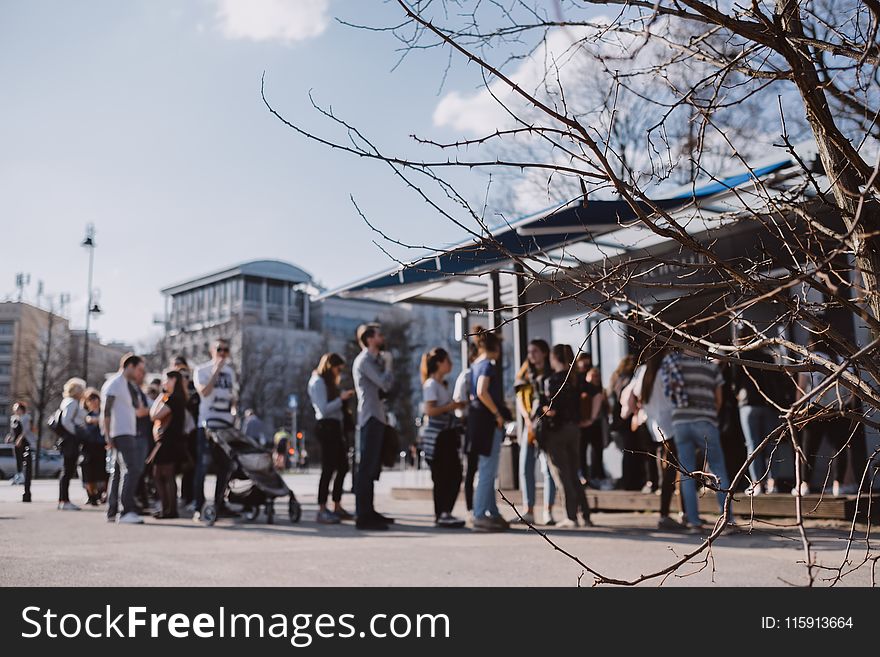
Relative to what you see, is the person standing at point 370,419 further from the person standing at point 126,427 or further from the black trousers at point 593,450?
the black trousers at point 593,450

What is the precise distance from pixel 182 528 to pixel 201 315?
9267 centimetres

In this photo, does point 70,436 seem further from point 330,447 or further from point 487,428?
point 487,428

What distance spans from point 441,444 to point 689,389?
8.50 ft

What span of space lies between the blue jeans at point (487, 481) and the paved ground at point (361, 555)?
0.92 feet

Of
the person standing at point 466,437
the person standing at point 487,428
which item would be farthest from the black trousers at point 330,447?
the person standing at point 487,428

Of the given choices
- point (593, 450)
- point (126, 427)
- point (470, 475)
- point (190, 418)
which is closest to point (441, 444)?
point (470, 475)

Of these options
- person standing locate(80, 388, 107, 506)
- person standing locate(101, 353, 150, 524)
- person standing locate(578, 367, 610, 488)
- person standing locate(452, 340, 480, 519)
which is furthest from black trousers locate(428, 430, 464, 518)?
Result: person standing locate(80, 388, 107, 506)

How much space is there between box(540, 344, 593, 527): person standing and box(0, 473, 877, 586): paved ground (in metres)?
0.43

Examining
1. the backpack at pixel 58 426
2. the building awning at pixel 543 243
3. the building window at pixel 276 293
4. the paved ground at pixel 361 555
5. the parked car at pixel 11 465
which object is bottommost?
the paved ground at pixel 361 555

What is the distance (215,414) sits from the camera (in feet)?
35.0

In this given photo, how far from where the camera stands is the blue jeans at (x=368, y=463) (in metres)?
9.69

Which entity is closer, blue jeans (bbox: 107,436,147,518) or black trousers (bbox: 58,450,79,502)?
blue jeans (bbox: 107,436,147,518)

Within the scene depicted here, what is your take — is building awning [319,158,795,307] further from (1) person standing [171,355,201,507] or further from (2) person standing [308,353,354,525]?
(1) person standing [171,355,201,507]

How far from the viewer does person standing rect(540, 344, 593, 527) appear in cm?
927
